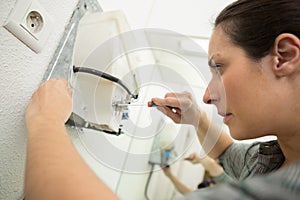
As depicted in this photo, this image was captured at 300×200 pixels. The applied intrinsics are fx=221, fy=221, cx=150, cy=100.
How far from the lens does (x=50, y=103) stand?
1.54ft

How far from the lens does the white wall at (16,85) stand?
447 mm

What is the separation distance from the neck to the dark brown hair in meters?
0.25

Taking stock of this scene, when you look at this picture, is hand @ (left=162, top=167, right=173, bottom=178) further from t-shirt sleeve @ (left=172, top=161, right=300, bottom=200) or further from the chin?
t-shirt sleeve @ (left=172, top=161, right=300, bottom=200)

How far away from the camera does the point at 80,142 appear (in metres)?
0.76

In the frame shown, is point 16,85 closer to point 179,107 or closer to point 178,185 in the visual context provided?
point 179,107

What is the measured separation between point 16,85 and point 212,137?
32.4 inches

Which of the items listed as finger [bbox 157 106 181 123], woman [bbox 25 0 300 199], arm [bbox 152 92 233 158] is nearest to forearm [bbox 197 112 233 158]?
arm [bbox 152 92 233 158]

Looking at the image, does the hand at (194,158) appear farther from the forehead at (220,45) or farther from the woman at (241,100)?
the forehead at (220,45)

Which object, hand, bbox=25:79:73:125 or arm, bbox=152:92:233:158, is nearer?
hand, bbox=25:79:73:125

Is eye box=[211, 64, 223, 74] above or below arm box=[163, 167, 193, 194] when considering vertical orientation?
above

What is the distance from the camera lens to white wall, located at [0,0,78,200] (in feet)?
1.47

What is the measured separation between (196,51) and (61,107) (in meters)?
0.77

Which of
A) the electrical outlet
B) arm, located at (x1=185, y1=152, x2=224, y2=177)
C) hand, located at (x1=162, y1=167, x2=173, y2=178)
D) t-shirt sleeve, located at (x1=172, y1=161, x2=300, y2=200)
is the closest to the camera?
t-shirt sleeve, located at (x1=172, y1=161, x2=300, y2=200)

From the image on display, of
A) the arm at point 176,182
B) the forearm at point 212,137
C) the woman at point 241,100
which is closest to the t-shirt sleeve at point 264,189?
the woman at point 241,100
